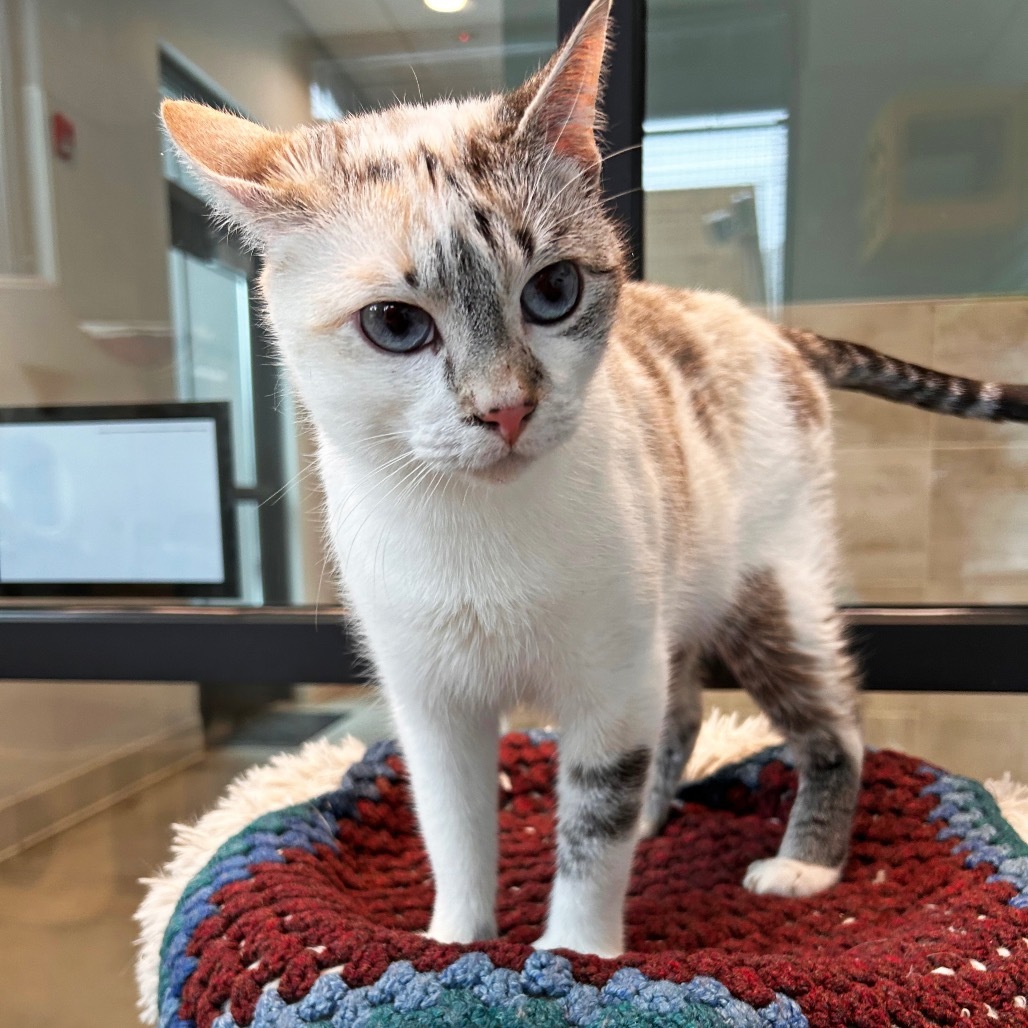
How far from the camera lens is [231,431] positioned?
1.79 metres

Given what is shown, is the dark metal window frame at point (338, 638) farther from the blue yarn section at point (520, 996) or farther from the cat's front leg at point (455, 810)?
the blue yarn section at point (520, 996)

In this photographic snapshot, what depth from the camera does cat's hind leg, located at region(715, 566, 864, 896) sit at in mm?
952

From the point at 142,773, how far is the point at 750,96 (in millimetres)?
1948

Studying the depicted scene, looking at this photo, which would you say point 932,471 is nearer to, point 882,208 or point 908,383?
point 882,208

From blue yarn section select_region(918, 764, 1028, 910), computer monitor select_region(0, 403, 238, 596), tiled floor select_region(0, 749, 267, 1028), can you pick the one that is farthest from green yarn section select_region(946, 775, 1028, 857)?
computer monitor select_region(0, 403, 238, 596)

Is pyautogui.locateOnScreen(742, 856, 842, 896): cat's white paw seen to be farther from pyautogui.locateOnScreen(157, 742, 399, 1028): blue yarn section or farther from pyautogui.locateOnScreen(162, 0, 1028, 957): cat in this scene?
pyautogui.locateOnScreen(157, 742, 399, 1028): blue yarn section

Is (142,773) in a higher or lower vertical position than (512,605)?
lower

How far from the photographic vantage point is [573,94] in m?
0.65

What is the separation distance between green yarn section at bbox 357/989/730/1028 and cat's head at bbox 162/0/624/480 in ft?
1.30

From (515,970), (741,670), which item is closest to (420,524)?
(515,970)

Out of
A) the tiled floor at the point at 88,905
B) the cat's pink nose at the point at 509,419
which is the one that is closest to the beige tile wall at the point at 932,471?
the cat's pink nose at the point at 509,419

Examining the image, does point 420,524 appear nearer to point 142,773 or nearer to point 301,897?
point 301,897

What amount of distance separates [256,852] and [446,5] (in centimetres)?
150

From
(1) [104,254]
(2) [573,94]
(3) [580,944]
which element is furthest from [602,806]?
(1) [104,254]
